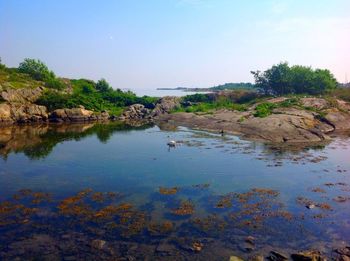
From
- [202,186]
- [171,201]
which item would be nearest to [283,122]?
[202,186]

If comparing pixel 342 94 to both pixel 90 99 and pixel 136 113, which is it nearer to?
pixel 136 113

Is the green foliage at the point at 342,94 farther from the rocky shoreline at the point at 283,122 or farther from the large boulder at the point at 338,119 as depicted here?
the large boulder at the point at 338,119

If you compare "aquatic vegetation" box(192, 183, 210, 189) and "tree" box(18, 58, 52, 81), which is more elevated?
"tree" box(18, 58, 52, 81)

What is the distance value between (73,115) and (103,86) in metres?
34.7

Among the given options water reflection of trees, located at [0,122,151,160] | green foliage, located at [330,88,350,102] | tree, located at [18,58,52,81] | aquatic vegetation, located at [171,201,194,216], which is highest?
tree, located at [18,58,52,81]

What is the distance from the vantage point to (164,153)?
4162 cm

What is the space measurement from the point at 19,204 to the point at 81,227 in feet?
21.9

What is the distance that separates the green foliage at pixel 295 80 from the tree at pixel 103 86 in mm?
50011

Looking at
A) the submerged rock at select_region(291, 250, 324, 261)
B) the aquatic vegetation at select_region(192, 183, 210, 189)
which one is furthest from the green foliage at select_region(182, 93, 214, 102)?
the submerged rock at select_region(291, 250, 324, 261)

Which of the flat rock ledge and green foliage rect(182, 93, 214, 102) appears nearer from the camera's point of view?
the flat rock ledge

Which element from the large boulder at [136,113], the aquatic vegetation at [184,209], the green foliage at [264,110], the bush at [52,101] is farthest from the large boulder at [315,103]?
the bush at [52,101]

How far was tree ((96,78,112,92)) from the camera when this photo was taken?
111 m

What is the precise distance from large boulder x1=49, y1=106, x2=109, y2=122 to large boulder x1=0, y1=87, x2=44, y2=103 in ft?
25.0

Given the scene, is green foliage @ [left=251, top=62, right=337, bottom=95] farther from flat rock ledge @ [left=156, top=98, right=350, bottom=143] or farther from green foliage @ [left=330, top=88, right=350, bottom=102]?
flat rock ledge @ [left=156, top=98, right=350, bottom=143]
